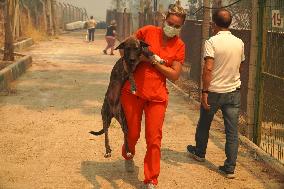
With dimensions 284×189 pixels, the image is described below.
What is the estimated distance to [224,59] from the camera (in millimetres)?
5664

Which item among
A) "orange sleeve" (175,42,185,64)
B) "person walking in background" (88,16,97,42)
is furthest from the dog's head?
"person walking in background" (88,16,97,42)

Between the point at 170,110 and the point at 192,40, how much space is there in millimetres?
5347

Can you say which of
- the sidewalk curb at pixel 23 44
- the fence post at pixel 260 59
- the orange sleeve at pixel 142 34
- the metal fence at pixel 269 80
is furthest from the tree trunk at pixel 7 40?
the orange sleeve at pixel 142 34

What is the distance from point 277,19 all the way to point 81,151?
10.9 ft

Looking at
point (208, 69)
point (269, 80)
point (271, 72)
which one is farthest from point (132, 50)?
point (269, 80)

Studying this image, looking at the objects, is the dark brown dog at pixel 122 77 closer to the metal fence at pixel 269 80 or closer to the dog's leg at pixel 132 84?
the dog's leg at pixel 132 84

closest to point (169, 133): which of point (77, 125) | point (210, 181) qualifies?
point (77, 125)

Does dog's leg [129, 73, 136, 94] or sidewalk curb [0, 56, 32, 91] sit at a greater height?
dog's leg [129, 73, 136, 94]

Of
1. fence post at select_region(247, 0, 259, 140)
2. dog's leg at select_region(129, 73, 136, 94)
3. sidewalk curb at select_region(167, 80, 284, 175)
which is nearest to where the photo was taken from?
dog's leg at select_region(129, 73, 136, 94)

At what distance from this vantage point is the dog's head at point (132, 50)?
4719 millimetres

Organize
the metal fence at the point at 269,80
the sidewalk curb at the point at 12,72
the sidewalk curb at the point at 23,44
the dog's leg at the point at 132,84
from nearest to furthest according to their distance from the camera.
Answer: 1. the dog's leg at the point at 132,84
2. the metal fence at the point at 269,80
3. the sidewalk curb at the point at 12,72
4. the sidewalk curb at the point at 23,44

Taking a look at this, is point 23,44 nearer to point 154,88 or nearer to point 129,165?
point 129,165

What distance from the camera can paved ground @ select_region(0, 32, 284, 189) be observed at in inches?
220

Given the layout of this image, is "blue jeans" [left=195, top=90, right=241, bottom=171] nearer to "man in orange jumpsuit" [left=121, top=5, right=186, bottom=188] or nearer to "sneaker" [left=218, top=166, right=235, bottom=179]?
"sneaker" [left=218, top=166, right=235, bottom=179]
